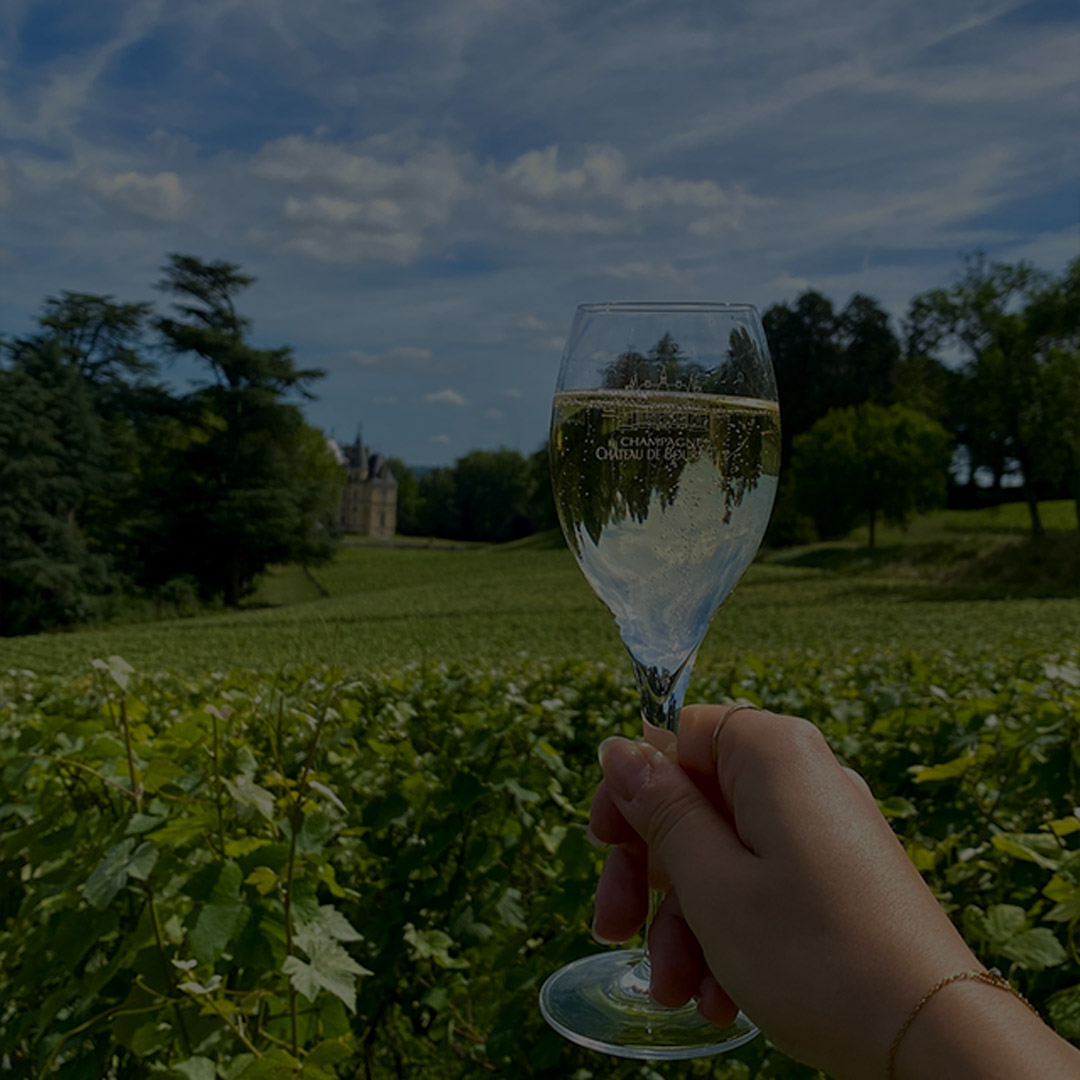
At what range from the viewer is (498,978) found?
189cm

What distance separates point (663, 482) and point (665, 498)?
18mm

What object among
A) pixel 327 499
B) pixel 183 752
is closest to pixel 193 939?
pixel 183 752

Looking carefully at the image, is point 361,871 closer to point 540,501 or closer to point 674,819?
→ point 674,819

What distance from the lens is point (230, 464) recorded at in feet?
128

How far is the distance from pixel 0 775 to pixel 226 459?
1531 inches

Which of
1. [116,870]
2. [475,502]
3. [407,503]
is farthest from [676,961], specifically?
[407,503]

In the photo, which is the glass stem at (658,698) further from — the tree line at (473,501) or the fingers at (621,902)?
the tree line at (473,501)

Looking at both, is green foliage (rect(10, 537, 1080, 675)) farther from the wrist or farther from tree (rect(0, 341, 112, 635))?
the wrist

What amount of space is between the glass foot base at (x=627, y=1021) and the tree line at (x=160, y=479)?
36.0 meters

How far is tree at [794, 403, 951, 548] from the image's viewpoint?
1528 inches

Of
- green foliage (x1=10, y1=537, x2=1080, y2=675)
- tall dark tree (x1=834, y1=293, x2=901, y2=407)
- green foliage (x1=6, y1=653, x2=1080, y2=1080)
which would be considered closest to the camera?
green foliage (x1=6, y1=653, x2=1080, y2=1080)

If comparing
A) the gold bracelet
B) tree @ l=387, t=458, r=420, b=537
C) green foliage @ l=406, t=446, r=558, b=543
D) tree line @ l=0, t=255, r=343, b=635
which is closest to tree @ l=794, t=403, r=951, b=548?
tree line @ l=0, t=255, r=343, b=635

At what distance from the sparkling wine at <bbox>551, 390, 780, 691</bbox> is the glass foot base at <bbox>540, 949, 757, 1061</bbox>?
396 mm

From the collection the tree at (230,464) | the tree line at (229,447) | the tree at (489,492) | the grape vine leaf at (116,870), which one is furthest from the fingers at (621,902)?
the tree at (489,492)
